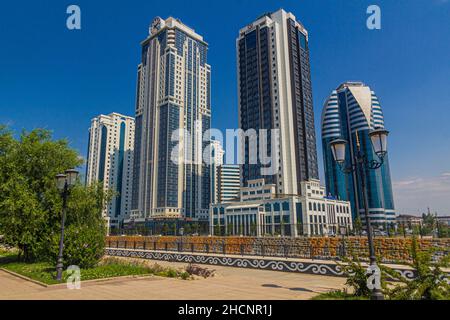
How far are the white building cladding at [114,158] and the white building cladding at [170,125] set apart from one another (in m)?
18.7

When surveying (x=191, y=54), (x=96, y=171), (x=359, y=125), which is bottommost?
(x=96, y=171)

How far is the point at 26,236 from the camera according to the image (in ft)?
58.5

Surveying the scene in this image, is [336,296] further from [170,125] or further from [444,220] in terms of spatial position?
→ [170,125]

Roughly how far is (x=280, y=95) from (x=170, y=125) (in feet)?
149

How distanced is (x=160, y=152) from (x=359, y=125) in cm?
A: 8891

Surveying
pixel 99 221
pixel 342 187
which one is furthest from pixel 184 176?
pixel 99 221

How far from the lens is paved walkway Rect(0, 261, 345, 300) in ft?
31.2

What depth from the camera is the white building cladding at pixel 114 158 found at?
144m

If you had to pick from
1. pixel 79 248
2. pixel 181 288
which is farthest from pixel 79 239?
pixel 181 288

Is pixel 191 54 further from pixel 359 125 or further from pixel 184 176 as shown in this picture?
pixel 359 125

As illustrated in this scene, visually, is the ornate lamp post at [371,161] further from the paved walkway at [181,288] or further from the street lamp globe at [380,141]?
the paved walkway at [181,288]

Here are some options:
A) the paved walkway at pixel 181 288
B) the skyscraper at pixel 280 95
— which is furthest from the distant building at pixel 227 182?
the paved walkway at pixel 181 288

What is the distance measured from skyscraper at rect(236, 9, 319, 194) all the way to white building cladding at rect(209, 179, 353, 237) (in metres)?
6.03

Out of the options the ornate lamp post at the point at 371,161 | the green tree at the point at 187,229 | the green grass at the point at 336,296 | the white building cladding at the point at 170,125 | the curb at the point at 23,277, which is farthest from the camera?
the white building cladding at the point at 170,125
